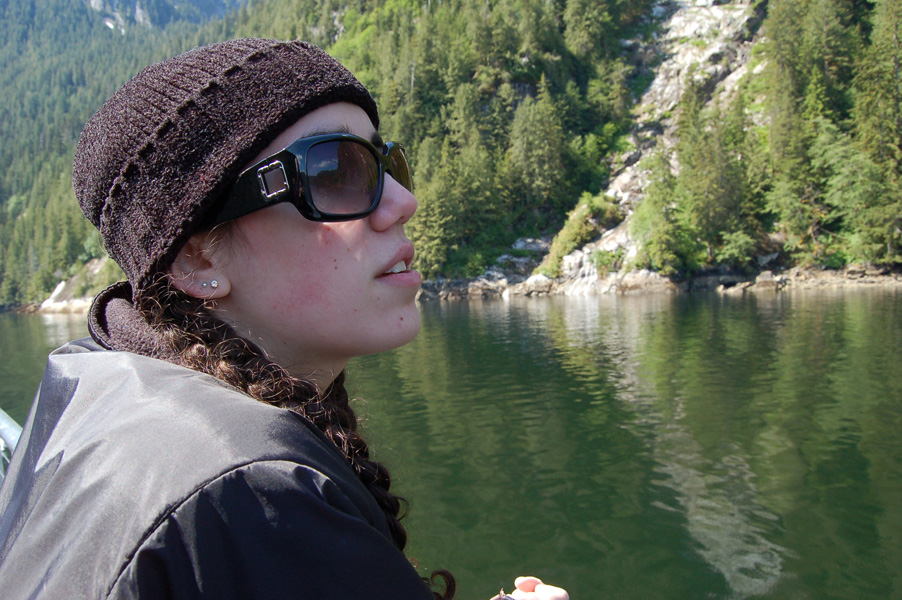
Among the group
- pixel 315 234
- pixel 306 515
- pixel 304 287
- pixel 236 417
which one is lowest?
pixel 306 515

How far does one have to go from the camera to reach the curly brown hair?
1.19 meters

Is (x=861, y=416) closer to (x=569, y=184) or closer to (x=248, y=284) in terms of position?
(x=248, y=284)

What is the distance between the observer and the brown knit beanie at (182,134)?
1217mm

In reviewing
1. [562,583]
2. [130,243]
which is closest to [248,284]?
[130,243]

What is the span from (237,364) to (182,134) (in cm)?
50

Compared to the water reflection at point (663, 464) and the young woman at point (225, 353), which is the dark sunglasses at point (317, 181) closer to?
the young woman at point (225, 353)

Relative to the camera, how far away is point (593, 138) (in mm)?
70812

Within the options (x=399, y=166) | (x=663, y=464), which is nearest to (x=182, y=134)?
(x=399, y=166)

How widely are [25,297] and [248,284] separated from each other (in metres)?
112

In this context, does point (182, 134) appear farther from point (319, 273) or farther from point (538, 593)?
point (538, 593)

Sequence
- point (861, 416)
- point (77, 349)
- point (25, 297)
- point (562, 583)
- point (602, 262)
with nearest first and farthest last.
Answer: point (77, 349)
point (562, 583)
point (861, 416)
point (602, 262)
point (25, 297)

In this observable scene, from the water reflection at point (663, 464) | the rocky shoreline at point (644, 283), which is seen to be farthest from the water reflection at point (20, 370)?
the rocky shoreline at point (644, 283)

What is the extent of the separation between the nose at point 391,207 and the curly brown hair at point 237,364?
41cm

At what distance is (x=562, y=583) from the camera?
642 cm
